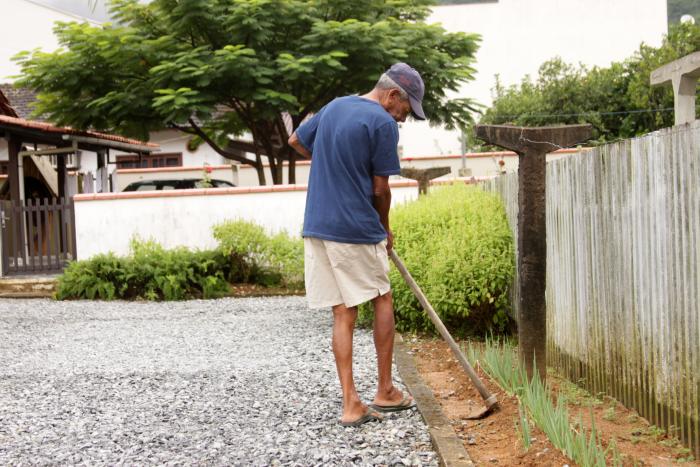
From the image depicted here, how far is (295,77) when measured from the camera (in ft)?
51.5

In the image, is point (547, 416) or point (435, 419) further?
point (435, 419)

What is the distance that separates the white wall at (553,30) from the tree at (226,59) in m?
30.4

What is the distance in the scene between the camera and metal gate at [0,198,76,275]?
14.2 meters

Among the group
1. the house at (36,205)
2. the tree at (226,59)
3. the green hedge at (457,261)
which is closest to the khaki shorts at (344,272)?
the green hedge at (457,261)

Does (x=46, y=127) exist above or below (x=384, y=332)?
above

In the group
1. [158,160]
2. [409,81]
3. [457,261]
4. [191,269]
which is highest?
[158,160]

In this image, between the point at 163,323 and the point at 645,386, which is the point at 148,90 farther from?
the point at 645,386

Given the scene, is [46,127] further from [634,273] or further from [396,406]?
[634,273]

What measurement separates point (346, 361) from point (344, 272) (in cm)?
48

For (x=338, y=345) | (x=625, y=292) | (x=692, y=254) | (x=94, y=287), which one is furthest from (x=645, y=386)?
(x=94, y=287)

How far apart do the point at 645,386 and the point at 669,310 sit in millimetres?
556

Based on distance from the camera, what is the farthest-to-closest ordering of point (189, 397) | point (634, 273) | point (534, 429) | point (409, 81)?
point (189, 397)
point (409, 81)
point (634, 273)
point (534, 429)

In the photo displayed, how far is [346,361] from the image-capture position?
4.74 meters

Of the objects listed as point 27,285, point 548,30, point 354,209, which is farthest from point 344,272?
point 548,30
